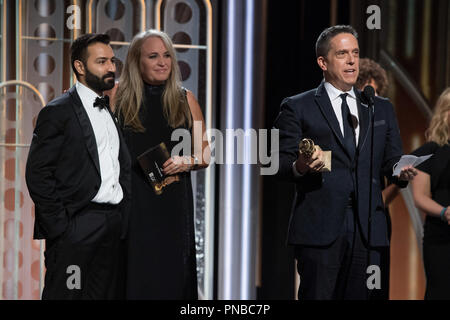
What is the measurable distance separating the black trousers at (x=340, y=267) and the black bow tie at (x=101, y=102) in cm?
113

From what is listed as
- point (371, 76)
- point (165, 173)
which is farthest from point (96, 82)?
point (371, 76)

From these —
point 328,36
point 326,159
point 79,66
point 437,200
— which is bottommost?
point 437,200

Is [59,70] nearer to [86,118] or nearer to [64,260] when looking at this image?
[86,118]

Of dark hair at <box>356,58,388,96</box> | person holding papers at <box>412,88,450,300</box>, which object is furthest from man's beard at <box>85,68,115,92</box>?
person holding papers at <box>412,88,450,300</box>

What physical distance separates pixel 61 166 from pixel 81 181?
0.11 meters

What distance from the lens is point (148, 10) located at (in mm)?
4191

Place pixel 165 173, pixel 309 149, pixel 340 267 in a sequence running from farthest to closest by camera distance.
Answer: pixel 165 173 → pixel 340 267 → pixel 309 149

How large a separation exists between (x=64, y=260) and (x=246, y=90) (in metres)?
1.74

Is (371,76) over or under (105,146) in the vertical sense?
over

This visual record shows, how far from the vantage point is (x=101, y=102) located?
3.30 metres

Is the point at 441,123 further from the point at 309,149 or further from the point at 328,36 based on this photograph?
the point at 309,149

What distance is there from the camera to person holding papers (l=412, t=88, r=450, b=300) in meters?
3.74

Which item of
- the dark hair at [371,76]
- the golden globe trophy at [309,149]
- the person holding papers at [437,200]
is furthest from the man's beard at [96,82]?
the person holding papers at [437,200]
